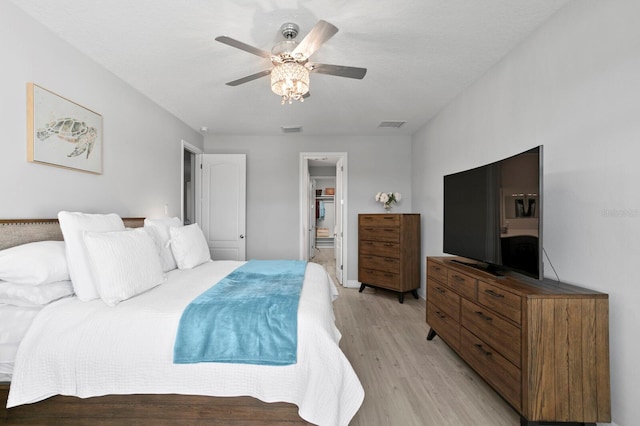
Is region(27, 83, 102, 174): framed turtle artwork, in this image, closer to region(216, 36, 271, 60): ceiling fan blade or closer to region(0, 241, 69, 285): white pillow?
region(0, 241, 69, 285): white pillow

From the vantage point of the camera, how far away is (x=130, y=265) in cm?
181

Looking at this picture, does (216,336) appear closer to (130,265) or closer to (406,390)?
(130,265)

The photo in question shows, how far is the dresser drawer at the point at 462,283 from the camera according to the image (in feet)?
6.77

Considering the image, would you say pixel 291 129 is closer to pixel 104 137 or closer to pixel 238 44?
pixel 104 137

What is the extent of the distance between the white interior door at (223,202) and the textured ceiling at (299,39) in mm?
1225

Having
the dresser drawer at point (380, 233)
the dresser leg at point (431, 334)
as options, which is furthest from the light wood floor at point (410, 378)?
the dresser drawer at point (380, 233)

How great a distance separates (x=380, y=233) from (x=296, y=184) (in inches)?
64.2

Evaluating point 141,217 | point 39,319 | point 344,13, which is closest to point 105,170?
point 141,217

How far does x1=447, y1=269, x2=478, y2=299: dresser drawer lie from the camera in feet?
6.77

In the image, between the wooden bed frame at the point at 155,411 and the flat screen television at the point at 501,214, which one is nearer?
the wooden bed frame at the point at 155,411

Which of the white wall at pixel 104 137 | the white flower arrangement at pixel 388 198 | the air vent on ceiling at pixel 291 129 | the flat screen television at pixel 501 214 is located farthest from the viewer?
the white flower arrangement at pixel 388 198

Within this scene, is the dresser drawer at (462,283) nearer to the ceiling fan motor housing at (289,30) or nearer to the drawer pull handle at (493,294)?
the drawer pull handle at (493,294)

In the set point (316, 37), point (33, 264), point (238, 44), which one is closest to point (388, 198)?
point (316, 37)

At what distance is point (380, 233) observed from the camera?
4.21 meters
